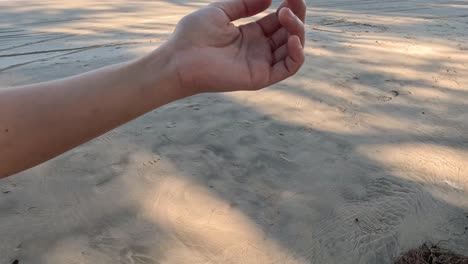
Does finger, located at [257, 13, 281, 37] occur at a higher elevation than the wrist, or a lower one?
higher

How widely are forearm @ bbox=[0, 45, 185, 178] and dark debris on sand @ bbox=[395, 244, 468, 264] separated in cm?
82

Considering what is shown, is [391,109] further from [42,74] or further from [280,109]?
[42,74]

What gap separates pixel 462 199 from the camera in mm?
1484

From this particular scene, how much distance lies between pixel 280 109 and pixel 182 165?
0.73 meters

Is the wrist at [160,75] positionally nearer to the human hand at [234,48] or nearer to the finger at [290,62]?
the human hand at [234,48]

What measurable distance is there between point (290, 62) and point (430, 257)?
704mm

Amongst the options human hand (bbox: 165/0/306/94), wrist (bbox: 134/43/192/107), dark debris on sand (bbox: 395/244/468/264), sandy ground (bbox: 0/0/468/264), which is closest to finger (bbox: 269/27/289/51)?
human hand (bbox: 165/0/306/94)

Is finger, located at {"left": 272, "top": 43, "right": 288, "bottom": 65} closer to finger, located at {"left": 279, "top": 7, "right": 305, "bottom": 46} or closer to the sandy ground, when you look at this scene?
finger, located at {"left": 279, "top": 7, "right": 305, "bottom": 46}

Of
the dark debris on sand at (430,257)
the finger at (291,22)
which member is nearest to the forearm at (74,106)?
the finger at (291,22)

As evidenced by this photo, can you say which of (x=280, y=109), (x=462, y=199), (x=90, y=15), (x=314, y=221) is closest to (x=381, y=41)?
(x=280, y=109)

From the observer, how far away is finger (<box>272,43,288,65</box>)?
1.20m

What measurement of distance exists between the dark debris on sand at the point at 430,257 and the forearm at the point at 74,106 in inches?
32.3

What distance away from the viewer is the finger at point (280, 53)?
1196mm

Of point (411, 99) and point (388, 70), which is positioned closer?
point (411, 99)
